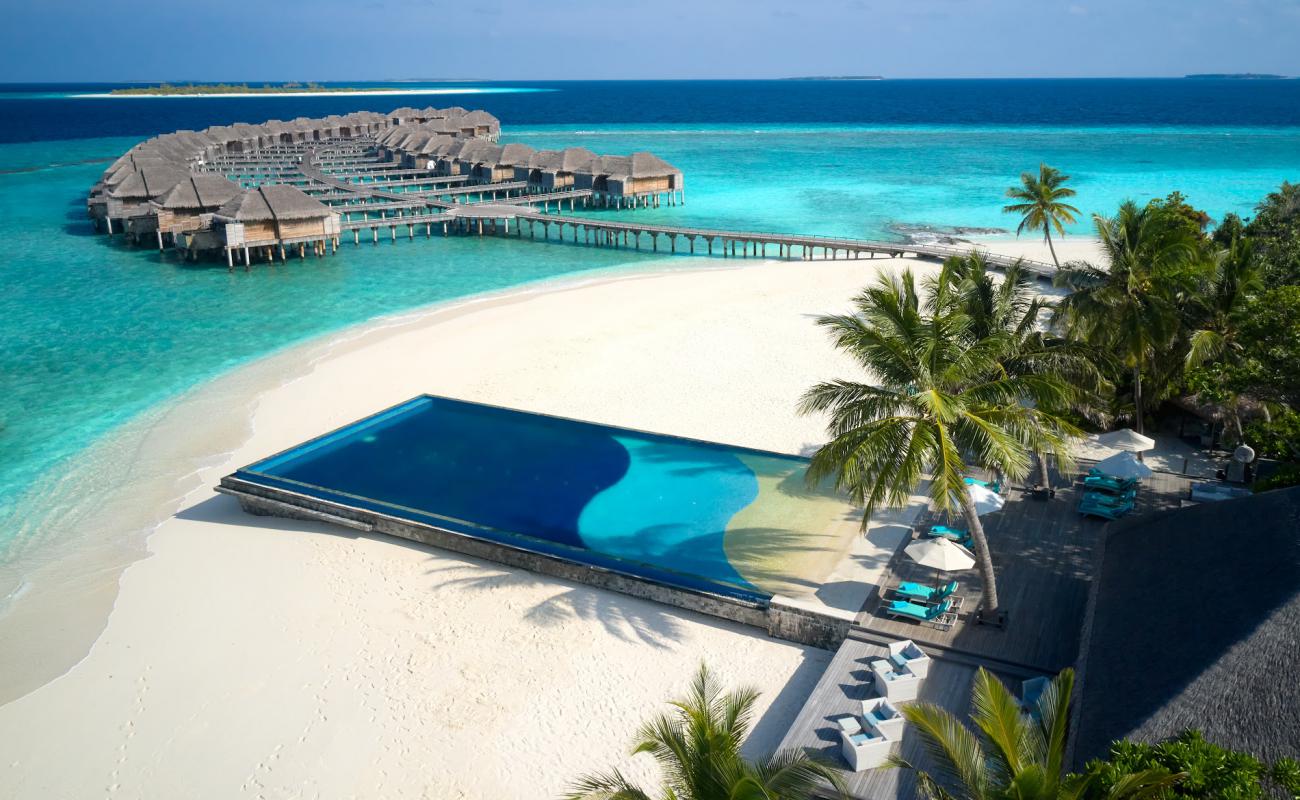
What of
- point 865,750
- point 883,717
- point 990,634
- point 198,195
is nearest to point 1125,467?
point 990,634

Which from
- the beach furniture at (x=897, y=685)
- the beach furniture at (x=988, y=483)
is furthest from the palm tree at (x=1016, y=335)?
the beach furniture at (x=897, y=685)

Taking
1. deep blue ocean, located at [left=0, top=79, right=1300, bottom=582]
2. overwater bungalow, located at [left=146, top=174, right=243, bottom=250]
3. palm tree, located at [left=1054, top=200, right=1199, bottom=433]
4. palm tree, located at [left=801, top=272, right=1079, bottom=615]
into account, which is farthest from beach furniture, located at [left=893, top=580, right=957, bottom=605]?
overwater bungalow, located at [left=146, top=174, right=243, bottom=250]

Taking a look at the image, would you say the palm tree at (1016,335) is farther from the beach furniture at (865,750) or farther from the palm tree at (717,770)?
the palm tree at (717,770)

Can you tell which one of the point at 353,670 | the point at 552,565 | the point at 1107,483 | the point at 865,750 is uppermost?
the point at 1107,483

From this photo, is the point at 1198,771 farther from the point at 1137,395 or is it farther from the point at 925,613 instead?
the point at 1137,395

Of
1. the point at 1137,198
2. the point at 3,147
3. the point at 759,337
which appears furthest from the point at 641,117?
the point at 759,337

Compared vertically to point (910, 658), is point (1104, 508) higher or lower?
higher

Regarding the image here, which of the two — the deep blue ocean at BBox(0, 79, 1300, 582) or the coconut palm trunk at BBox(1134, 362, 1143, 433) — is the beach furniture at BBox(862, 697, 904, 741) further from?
the deep blue ocean at BBox(0, 79, 1300, 582)
